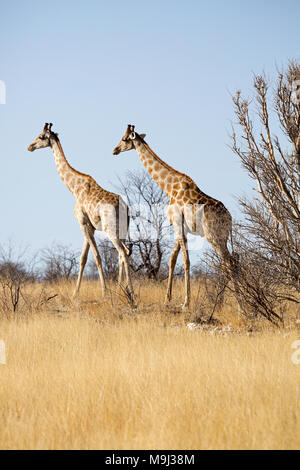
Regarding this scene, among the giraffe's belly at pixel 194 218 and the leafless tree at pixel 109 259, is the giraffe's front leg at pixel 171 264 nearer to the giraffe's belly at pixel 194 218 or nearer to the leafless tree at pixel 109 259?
the giraffe's belly at pixel 194 218

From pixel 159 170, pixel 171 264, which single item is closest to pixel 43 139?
pixel 159 170

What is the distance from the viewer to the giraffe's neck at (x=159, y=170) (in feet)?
33.9

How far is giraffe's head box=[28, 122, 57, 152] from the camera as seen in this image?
11.8 m

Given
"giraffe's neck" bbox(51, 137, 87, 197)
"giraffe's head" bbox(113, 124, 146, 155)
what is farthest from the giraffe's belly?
"giraffe's neck" bbox(51, 137, 87, 197)

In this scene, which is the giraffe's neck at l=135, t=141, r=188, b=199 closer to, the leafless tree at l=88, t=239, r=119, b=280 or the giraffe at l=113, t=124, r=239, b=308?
the giraffe at l=113, t=124, r=239, b=308

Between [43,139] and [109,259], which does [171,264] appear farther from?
[109,259]

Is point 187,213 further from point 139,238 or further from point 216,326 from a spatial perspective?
point 139,238

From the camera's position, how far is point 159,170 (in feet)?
34.7

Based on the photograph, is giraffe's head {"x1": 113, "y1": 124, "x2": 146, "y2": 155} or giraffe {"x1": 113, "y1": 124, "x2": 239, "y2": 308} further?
giraffe's head {"x1": 113, "y1": 124, "x2": 146, "y2": 155}

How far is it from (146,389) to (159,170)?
251 inches

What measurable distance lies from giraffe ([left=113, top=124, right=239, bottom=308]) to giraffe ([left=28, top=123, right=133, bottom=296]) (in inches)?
35.0

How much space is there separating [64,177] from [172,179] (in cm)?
257

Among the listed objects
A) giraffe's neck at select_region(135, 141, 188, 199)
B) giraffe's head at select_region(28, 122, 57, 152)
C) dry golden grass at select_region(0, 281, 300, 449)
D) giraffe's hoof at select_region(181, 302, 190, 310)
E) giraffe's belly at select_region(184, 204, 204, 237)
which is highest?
giraffe's head at select_region(28, 122, 57, 152)
